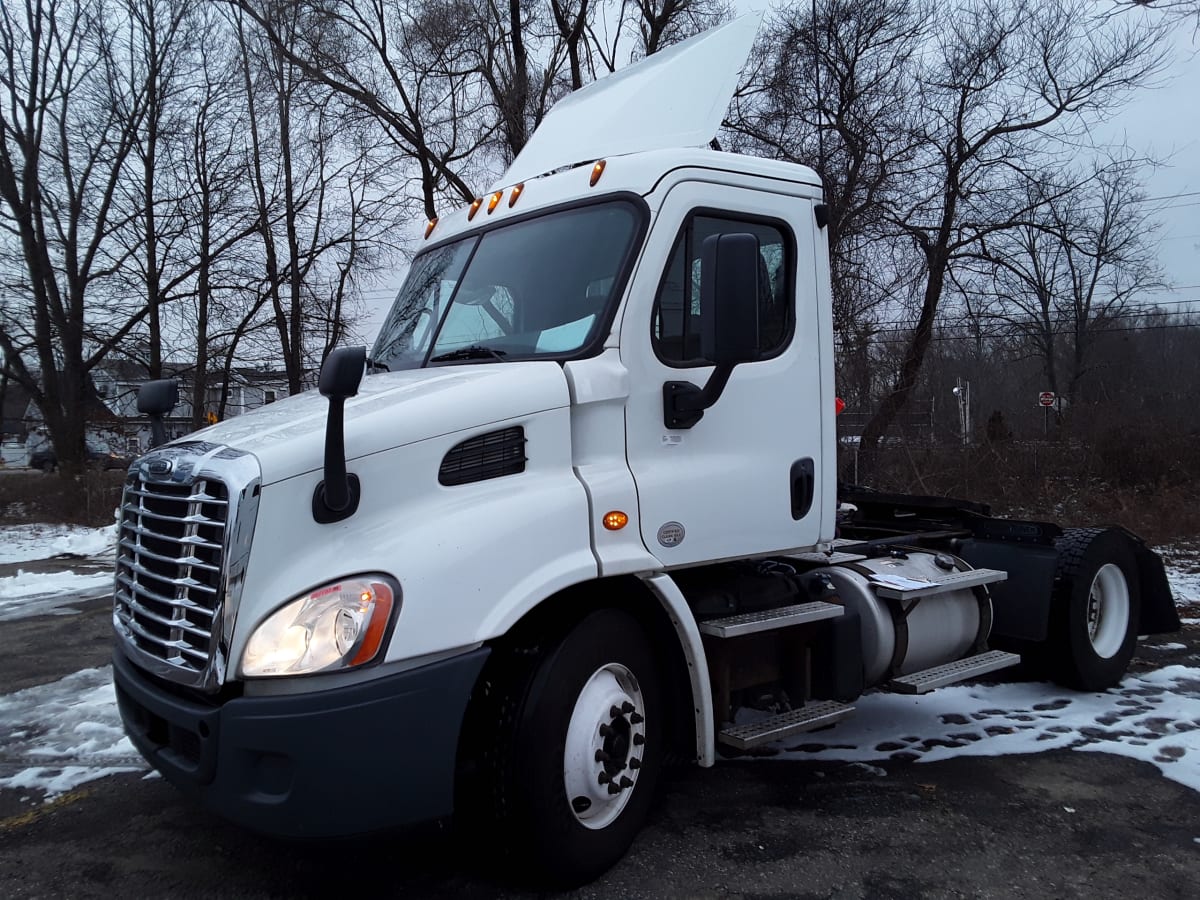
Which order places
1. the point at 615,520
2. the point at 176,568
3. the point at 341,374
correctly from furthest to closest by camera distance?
1. the point at 615,520
2. the point at 176,568
3. the point at 341,374

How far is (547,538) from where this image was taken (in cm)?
323

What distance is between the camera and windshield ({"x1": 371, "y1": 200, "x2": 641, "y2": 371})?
3.74 meters

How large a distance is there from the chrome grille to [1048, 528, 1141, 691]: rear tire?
5.16 m

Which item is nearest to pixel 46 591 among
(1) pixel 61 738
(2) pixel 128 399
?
(1) pixel 61 738

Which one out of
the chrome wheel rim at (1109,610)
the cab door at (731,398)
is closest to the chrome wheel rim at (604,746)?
the cab door at (731,398)

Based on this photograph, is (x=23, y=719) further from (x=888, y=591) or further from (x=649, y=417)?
(x=888, y=591)

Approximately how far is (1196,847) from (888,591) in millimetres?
1626

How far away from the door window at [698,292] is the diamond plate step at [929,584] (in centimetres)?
141

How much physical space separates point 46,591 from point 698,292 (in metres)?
9.56

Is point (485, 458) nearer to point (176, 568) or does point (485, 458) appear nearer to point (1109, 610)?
point (176, 568)

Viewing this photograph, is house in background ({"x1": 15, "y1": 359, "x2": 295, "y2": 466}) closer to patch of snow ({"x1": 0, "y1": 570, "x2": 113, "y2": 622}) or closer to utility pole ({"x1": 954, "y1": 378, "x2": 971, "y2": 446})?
patch of snow ({"x1": 0, "y1": 570, "x2": 113, "y2": 622})

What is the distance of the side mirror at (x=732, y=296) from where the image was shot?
3334 mm

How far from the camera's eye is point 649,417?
3693mm

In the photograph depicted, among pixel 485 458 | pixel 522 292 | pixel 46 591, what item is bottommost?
pixel 46 591
